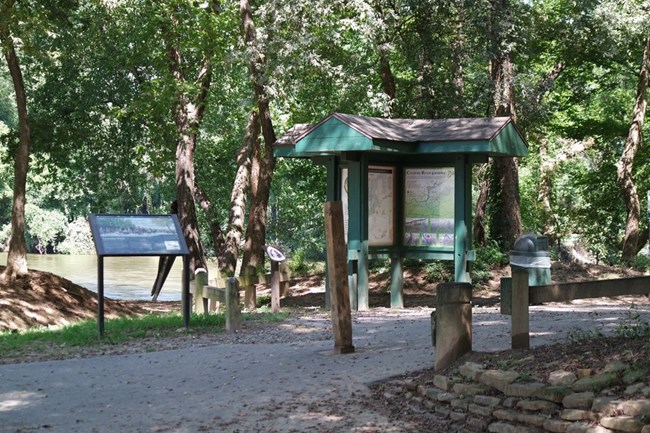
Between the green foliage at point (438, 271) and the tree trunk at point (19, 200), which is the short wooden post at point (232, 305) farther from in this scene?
the green foliage at point (438, 271)

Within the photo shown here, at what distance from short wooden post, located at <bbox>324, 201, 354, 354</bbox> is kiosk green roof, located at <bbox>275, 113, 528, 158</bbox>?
4538 mm

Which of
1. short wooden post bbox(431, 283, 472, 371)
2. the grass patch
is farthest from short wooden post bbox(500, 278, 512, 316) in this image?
the grass patch

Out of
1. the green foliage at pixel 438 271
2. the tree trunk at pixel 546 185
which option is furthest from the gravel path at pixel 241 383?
the tree trunk at pixel 546 185

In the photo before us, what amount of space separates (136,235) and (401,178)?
5421 millimetres

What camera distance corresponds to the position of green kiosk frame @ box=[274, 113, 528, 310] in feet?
51.2

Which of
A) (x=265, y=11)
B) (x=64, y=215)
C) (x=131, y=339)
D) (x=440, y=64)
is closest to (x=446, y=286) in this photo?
(x=131, y=339)

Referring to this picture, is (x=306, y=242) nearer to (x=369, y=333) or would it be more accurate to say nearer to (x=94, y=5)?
(x=94, y=5)

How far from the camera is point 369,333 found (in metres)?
12.4

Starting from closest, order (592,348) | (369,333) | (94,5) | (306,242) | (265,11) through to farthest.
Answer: (592,348), (369,333), (265,11), (94,5), (306,242)

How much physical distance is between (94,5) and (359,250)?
13205mm

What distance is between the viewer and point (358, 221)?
16.0 metres

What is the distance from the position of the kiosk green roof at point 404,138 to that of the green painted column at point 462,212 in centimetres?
36

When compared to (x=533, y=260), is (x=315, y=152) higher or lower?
higher

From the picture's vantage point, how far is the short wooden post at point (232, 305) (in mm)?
13188
